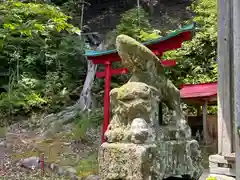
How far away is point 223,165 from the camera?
5.18m

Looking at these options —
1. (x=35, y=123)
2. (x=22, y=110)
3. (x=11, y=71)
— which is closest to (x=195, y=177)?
(x=35, y=123)

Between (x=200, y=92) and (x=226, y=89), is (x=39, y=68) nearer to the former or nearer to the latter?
(x=200, y=92)

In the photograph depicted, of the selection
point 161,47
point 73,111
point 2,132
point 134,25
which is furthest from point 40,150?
point 134,25

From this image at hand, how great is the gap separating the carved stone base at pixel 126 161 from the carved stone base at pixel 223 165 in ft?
7.84

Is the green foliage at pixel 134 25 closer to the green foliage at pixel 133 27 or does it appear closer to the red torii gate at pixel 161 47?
the green foliage at pixel 133 27

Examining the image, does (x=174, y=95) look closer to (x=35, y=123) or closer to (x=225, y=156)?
(x=225, y=156)

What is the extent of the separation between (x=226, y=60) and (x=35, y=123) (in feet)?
32.9

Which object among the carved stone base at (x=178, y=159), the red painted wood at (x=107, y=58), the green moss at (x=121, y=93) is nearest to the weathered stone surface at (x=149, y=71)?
the carved stone base at (x=178, y=159)

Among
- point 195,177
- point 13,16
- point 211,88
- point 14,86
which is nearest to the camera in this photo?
point 195,177

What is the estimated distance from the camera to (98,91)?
1475 cm

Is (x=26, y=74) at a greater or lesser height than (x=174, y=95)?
greater

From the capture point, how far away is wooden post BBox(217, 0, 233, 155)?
4.93 meters

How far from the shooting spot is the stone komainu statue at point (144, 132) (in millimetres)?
3027

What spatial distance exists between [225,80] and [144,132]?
2.43 m
